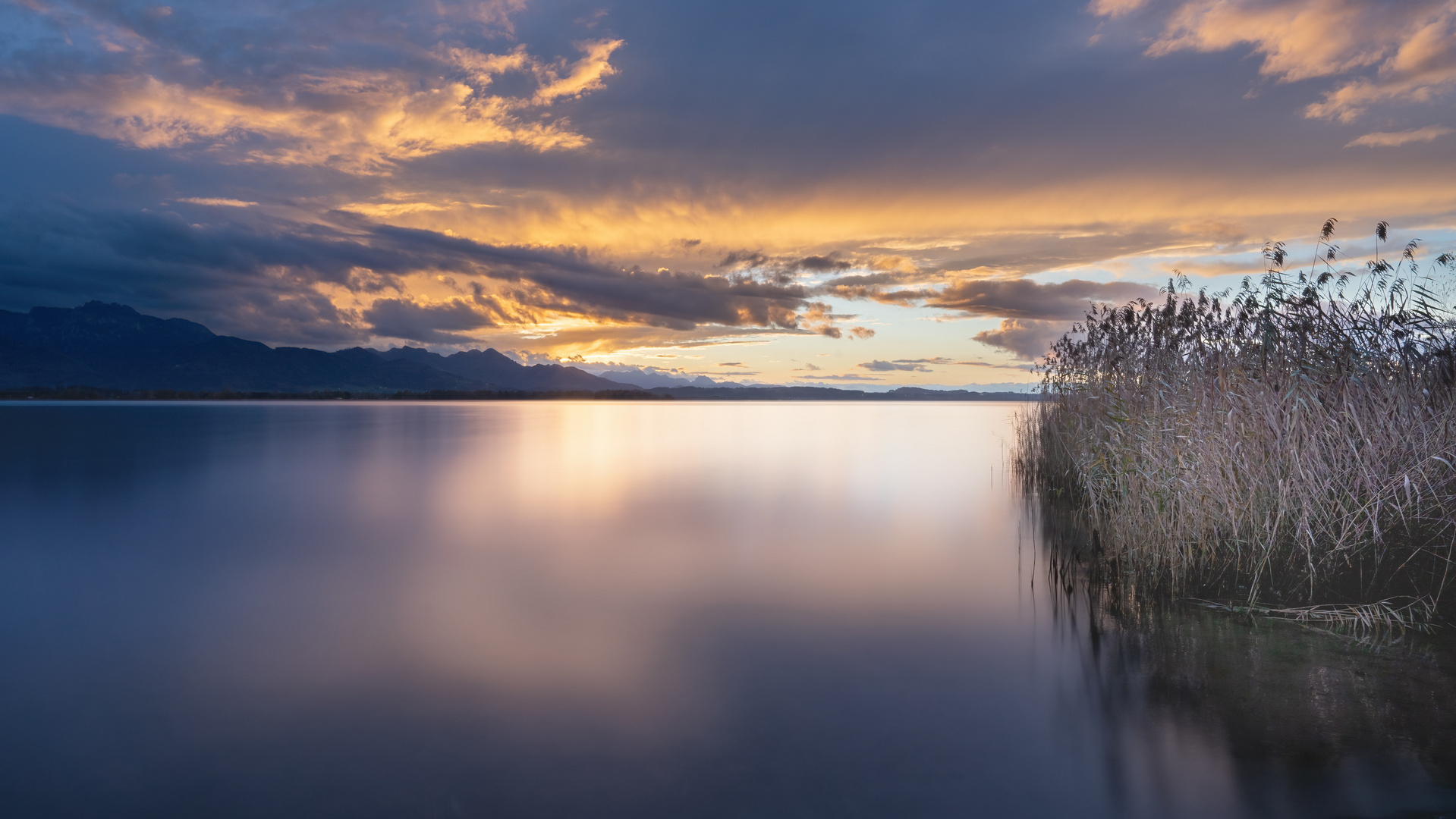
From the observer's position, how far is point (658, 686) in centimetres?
560

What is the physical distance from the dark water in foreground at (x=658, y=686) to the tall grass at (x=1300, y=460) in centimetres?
126

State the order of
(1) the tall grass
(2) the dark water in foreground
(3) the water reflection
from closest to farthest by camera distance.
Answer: (3) the water reflection
(2) the dark water in foreground
(1) the tall grass

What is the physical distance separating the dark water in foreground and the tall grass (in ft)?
4.15

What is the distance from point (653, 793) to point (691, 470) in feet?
58.6

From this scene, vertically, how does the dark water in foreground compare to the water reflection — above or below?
below

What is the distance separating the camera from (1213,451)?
743 centimetres

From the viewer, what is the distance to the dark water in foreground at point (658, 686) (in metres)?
3.98

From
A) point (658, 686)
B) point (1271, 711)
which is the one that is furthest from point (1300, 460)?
point (658, 686)

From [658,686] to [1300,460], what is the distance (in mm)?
6770

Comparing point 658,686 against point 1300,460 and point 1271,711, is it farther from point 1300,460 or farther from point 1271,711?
point 1300,460

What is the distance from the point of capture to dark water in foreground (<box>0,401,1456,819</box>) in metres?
3.98

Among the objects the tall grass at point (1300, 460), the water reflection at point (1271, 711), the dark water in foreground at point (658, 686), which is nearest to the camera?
the water reflection at point (1271, 711)

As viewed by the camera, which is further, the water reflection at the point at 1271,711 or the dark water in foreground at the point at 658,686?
the dark water in foreground at the point at 658,686

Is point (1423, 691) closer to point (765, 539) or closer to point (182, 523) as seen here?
point (765, 539)
